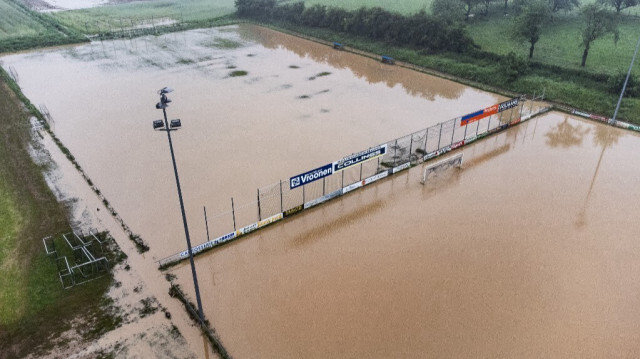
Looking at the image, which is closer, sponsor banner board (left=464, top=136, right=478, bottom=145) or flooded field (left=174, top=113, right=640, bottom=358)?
flooded field (left=174, top=113, right=640, bottom=358)

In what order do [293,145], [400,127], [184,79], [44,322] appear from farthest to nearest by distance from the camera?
[184,79] → [400,127] → [293,145] → [44,322]

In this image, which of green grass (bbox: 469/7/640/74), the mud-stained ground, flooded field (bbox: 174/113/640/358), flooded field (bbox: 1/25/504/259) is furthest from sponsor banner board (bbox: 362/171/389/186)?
the mud-stained ground

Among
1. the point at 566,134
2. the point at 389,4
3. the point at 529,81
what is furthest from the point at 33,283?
the point at 389,4

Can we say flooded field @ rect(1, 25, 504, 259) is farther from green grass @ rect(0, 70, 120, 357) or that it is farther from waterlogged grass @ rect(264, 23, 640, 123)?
green grass @ rect(0, 70, 120, 357)

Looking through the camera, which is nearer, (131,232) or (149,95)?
(131,232)

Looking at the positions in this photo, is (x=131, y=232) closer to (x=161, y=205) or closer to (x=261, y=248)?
(x=161, y=205)

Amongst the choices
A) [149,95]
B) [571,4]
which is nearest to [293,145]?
[149,95]

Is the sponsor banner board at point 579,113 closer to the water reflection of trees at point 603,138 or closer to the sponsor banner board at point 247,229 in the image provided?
the water reflection of trees at point 603,138

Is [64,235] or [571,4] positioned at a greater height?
[571,4]

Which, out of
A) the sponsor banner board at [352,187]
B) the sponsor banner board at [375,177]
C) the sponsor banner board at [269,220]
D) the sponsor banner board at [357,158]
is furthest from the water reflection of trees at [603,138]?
the sponsor banner board at [269,220]
